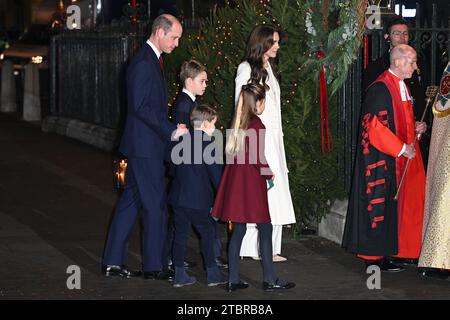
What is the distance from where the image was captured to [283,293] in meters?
8.17

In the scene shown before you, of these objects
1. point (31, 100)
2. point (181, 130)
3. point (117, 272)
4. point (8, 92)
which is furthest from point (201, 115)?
point (8, 92)

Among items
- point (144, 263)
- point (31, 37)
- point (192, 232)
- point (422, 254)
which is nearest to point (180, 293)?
point (144, 263)

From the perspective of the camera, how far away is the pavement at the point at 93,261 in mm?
8148

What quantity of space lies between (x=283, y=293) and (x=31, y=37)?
1019 inches

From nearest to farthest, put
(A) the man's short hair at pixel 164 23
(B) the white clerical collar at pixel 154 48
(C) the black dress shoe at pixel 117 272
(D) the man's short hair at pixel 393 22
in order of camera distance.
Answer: (A) the man's short hair at pixel 164 23 → (B) the white clerical collar at pixel 154 48 → (C) the black dress shoe at pixel 117 272 → (D) the man's short hair at pixel 393 22

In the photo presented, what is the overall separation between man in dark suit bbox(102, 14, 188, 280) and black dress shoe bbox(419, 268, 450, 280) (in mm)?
1944

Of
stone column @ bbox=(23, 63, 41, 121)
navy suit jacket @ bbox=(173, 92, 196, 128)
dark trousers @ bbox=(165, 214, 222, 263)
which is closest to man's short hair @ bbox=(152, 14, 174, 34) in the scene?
navy suit jacket @ bbox=(173, 92, 196, 128)

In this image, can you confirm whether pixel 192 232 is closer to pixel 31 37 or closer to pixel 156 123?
pixel 156 123

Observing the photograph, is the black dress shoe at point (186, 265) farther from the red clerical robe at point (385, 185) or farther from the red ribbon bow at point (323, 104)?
the red ribbon bow at point (323, 104)

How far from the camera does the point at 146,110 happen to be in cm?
833

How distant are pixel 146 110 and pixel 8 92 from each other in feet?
56.8

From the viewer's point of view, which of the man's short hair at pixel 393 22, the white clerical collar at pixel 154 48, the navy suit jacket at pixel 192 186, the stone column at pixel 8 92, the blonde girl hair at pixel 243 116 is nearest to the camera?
the blonde girl hair at pixel 243 116

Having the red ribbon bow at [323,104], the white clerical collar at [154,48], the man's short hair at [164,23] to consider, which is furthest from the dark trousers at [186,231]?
the red ribbon bow at [323,104]

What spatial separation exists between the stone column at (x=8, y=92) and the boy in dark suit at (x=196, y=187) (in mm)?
16583
